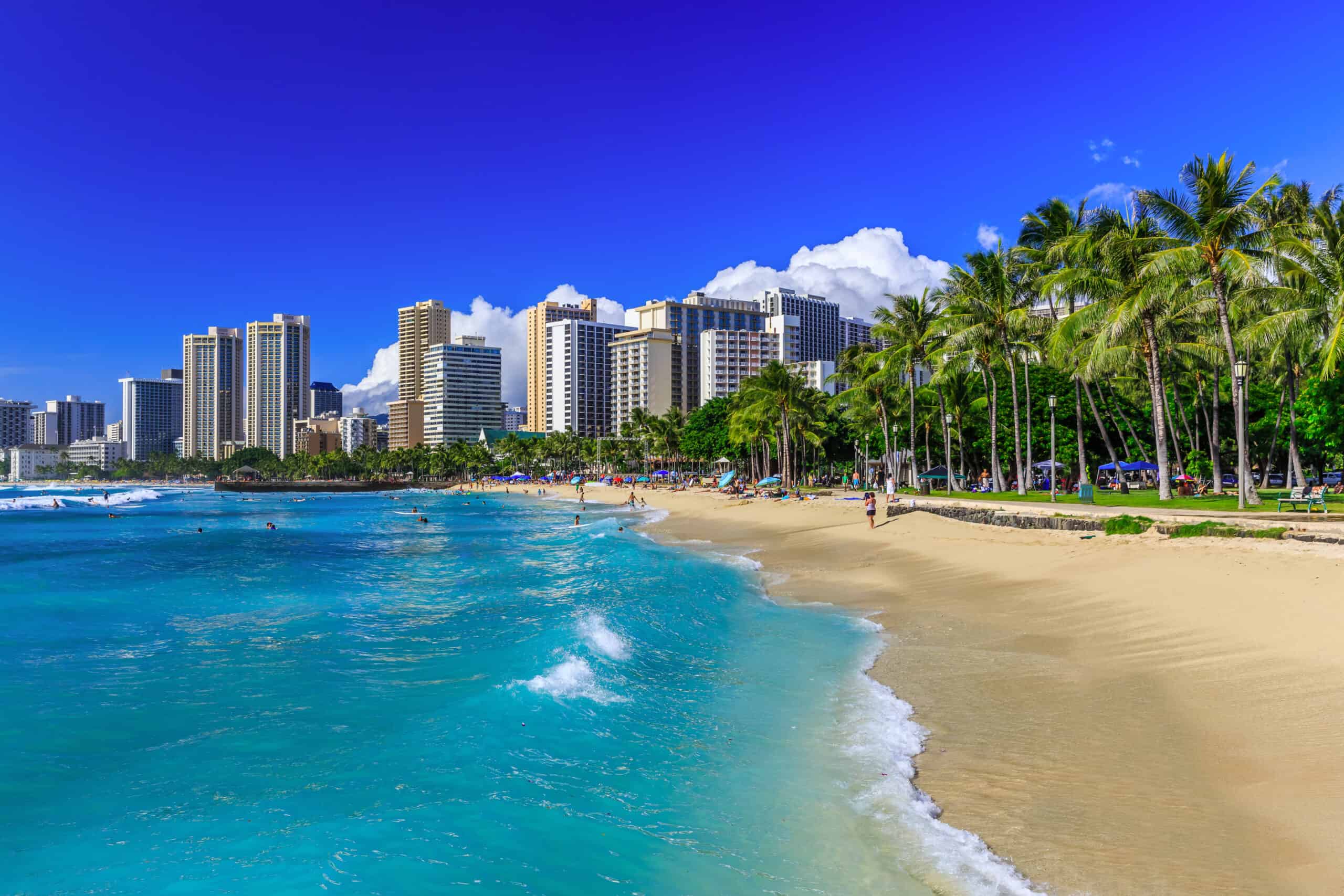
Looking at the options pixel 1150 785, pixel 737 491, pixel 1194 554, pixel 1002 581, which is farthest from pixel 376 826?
pixel 737 491

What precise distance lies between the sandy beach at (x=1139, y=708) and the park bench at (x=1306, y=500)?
711cm

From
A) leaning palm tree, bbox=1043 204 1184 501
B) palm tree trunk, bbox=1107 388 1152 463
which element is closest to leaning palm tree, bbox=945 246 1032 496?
leaning palm tree, bbox=1043 204 1184 501

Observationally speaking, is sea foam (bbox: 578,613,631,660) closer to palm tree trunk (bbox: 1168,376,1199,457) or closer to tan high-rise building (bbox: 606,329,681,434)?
palm tree trunk (bbox: 1168,376,1199,457)

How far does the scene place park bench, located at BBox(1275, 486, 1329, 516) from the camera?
21.4 metres

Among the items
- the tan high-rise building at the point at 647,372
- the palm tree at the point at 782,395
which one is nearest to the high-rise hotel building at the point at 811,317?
the tan high-rise building at the point at 647,372

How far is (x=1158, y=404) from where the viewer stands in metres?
27.7

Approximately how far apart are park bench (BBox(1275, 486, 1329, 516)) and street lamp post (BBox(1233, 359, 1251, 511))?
3.30 ft

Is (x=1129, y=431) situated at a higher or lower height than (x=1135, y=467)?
higher

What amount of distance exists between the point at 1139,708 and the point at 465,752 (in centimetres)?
751

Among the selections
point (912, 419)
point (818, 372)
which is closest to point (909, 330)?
point (912, 419)

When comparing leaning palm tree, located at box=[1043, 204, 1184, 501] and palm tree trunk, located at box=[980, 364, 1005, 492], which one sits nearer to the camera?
leaning palm tree, located at box=[1043, 204, 1184, 501]

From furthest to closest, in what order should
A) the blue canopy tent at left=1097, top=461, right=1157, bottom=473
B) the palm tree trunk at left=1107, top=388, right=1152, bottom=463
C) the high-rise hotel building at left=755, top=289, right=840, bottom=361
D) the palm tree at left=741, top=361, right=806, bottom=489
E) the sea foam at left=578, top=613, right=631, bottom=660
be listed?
the high-rise hotel building at left=755, top=289, right=840, bottom=361, the palm tree at left=741, top=361, right=806, bottom=489, the blue canopy tent at left=1097, top=461, right=1157, bottom=473, the palm tree trunk at left=1107, top=388, right=1152, bottom=463, the sea foam at left=578, top=613, right=631, bottom=660

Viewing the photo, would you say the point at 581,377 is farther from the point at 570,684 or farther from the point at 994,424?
the point at 570,684

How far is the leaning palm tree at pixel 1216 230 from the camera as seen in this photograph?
24219 mm
